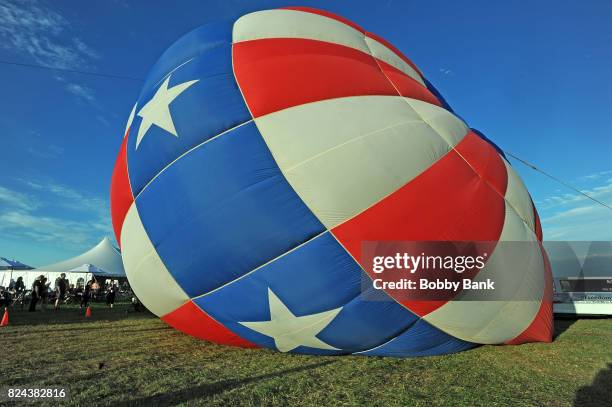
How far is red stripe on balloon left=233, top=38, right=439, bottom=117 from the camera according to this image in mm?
5176

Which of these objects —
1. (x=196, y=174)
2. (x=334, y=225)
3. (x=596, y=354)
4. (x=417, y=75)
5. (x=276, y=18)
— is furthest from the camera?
(x=417, y=75)

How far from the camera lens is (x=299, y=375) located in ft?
13.8

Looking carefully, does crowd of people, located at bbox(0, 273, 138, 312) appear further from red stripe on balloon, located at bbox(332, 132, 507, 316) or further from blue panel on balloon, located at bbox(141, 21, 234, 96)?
red stripe on balloon, located at bbox(332, 132, 507, 316)

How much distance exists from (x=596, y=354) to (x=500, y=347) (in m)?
1.31

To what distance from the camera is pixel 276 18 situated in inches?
249

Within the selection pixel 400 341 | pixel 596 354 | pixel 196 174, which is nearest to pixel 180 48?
pixel 196 174

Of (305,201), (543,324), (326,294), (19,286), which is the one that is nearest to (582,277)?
(543,324)

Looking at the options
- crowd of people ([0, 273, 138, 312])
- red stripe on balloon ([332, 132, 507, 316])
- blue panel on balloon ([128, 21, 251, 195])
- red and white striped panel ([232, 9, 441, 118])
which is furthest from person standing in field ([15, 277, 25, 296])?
red stripe on balloon ([332, 132, 507, 316])

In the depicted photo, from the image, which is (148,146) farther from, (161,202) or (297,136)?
(297,136)

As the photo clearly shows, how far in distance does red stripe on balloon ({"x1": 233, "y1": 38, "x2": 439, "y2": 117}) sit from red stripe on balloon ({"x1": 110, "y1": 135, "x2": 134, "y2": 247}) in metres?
2.38

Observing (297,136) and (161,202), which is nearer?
(297,136)

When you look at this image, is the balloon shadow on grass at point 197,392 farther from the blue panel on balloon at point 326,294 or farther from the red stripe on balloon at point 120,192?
the red stripe on balloon at point 120,192

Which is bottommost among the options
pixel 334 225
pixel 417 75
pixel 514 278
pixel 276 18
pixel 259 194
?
pixel 514 278
